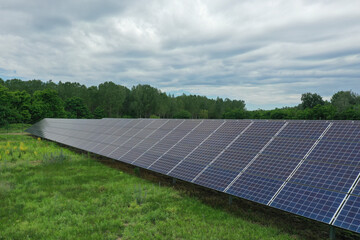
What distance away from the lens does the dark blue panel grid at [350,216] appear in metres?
6.14

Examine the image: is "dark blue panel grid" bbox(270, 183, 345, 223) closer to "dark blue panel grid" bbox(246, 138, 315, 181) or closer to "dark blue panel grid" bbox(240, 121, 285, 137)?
"dark blue panel grid" bbox(246, 138, 315, 181)

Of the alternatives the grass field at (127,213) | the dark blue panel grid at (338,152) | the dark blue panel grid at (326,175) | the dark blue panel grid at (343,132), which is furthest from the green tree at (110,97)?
the dark blue panel grid at (326,175)

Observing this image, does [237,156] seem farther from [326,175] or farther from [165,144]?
[165,144]

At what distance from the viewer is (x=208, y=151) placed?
12.4 meters

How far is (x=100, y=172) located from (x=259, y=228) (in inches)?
457

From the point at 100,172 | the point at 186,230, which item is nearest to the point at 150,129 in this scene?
the point at 100,172

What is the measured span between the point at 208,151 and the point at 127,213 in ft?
17.3

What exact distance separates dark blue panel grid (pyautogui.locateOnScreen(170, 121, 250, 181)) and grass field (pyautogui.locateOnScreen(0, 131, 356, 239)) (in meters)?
1.23

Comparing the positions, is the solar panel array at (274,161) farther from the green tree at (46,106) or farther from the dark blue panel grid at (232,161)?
the green tree at (46,106)

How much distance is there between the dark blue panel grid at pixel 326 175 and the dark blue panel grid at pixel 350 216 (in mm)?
478

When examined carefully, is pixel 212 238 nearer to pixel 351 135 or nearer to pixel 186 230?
pixel 186 230

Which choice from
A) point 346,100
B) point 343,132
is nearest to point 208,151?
point 343,132

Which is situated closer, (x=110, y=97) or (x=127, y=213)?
(x=127, y=213)

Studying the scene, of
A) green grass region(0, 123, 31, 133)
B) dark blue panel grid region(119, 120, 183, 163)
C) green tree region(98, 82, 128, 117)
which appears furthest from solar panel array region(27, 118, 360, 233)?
green tree region(98, 82, 128, 117)
